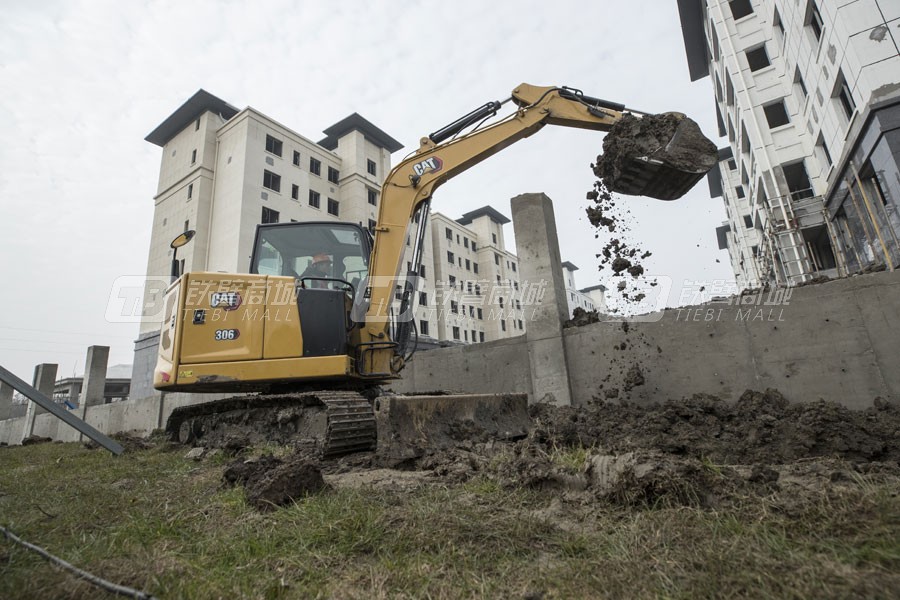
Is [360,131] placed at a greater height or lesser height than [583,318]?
greater

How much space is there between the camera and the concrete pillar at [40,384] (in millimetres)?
18203

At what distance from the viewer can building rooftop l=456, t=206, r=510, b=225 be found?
50.8 meters

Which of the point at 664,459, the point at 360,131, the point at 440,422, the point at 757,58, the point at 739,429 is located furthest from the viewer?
the point at 360,131

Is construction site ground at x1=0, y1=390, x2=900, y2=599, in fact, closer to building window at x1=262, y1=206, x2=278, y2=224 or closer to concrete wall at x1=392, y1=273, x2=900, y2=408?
concrete wall at x1=392, y1=273, x2=900, y2=408

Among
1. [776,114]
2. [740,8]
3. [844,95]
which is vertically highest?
[740,8]

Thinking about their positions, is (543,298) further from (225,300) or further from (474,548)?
(474,548)

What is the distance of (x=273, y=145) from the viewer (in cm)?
2839

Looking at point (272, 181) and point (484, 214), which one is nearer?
point (272, 181)

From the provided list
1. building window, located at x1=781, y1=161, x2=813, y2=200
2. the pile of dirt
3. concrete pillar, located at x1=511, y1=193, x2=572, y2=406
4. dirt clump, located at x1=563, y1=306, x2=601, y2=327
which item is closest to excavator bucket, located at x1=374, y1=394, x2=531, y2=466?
the pile of dirt

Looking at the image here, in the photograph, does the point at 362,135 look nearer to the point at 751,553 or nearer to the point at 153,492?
the point at 153,492

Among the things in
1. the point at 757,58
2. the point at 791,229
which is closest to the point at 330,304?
the point at 791,229

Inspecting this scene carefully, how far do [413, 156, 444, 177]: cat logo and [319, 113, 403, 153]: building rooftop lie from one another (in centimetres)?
2872

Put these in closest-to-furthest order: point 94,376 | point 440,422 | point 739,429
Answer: point 739,429
point 440,422
point 94,376

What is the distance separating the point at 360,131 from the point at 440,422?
106ft
